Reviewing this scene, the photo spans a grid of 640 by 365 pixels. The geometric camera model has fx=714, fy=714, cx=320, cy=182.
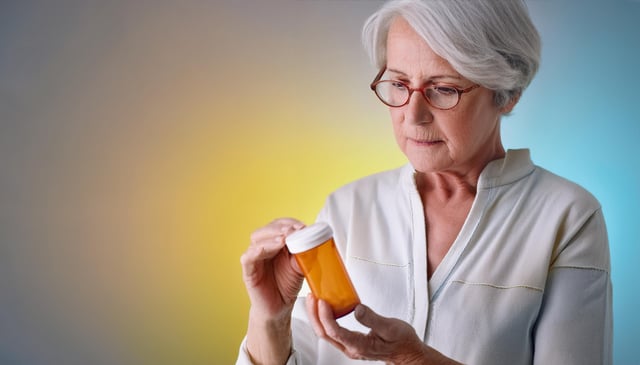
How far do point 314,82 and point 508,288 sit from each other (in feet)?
3.71

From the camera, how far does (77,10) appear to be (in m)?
2.12

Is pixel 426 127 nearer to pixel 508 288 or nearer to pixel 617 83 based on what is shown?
pixel 508 288

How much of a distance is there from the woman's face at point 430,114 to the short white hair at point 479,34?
3cm

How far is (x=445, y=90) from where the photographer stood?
158cm

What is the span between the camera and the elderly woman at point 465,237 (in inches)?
60.9

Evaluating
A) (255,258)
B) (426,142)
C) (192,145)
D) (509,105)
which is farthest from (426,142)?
(192,145)

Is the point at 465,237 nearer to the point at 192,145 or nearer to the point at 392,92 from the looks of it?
the point at 392,92

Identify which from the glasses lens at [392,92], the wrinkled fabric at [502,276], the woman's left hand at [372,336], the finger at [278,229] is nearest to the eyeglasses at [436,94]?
the glasses lens at [392,92]

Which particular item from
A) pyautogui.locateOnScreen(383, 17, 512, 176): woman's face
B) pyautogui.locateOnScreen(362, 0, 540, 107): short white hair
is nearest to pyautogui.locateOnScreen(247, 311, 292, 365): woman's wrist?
pyautogui.locateOnScreen(383, 17, 512, 176): woman's face

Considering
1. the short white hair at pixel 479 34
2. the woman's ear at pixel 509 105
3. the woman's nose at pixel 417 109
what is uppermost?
the short white hair at pixel 479 34

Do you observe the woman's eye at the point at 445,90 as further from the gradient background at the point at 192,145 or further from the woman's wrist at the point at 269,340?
the gradient background at the point at 192,145

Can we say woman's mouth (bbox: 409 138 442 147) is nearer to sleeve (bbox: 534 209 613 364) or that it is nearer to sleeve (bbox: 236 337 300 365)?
sleeve (bbox: 534 209 613 364)

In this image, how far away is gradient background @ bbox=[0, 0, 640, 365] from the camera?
211cm

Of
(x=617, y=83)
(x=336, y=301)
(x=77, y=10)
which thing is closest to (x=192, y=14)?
(x=77, y=10)
